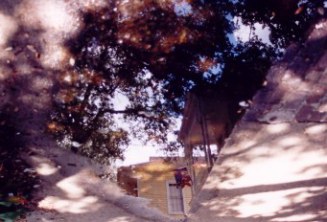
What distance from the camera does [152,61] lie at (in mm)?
4039

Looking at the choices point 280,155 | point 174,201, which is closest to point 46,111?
point 280,155

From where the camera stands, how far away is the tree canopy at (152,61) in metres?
3.88

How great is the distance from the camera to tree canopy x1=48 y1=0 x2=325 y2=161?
153 inches

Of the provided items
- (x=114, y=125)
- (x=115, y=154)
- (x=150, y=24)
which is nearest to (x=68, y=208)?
(x=115, y=154)

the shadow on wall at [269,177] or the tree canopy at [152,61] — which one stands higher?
the tree canopy at [152,61]

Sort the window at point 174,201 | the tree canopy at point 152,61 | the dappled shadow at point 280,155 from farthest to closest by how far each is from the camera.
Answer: the window at point 174,201 → the tree canopy at point 152,61 → the dappled shadow at point 280,155

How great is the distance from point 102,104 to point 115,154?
2.28 ft

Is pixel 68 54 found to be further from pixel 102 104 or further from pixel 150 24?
pixel 150 24

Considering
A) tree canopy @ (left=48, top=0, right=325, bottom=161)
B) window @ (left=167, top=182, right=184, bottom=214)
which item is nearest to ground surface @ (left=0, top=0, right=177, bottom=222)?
tree canopy @ (left=48, top=0, right=325, bottom=161)

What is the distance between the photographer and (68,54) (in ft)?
12.7

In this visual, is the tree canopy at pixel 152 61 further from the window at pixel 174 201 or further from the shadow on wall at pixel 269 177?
the window at pixel 174 201

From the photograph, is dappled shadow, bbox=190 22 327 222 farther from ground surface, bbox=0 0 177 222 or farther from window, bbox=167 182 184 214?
window, bbox=167 182 184 214

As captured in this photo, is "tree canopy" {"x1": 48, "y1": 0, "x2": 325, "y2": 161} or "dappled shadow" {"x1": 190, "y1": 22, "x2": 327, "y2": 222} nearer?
"dappled shadow" {"x1": 190, "y1": 22, "x2": 327, "y2": 222}

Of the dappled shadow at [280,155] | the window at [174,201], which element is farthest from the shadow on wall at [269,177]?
the window at [174,201]
